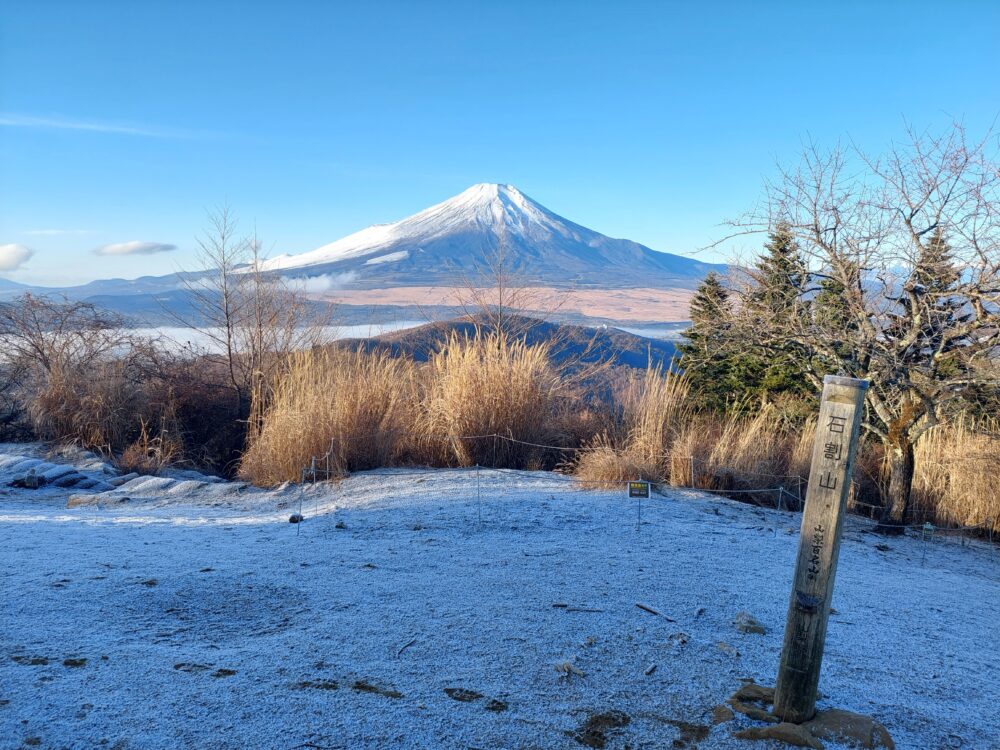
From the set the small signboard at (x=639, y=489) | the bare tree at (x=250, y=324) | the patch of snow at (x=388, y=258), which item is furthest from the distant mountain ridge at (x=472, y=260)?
the small signboard at (x=639, y=489)

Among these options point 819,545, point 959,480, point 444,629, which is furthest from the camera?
point 959,480

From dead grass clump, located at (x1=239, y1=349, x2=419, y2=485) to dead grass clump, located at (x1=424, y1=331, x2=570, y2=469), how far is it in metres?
0.44

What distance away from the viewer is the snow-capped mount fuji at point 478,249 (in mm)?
Result: 124375

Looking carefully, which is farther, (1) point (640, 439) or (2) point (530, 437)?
(2) point (530, 437)

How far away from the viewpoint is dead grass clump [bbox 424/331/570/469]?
8.79 m

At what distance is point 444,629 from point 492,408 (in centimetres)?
518

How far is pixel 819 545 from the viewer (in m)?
2.95

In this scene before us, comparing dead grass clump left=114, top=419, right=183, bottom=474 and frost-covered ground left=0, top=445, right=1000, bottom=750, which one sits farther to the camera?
dead grass clump left=114, top=419, right=183, bottom=474

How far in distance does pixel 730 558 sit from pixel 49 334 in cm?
1147

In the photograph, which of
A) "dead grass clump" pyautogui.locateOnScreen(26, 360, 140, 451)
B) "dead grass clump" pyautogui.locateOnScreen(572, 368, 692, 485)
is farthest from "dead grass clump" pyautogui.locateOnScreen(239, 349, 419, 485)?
"dead grass clump" pyautogui.locateOnScreen(26, 360, 140, 451)

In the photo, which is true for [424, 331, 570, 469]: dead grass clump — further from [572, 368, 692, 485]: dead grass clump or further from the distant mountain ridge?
the distant mountain ridge

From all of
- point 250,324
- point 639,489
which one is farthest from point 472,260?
point 639,489

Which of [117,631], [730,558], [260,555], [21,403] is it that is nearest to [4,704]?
[117,631]

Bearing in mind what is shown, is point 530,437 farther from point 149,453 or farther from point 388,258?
point 388,258
